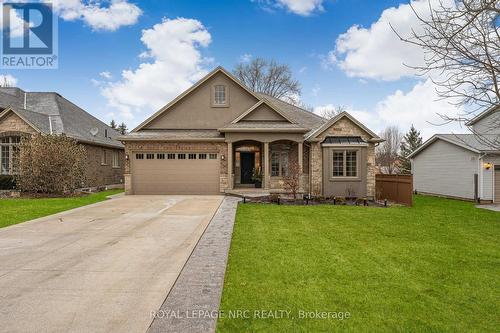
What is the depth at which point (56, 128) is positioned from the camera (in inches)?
709

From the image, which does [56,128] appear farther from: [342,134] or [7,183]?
[342,134]

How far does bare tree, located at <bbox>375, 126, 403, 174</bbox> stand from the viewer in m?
41.9

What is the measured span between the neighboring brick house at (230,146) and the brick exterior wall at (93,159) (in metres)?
5.07

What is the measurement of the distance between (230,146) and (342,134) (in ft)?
20.7

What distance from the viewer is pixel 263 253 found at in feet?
18.0

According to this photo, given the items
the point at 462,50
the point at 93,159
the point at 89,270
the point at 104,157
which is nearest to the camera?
the point at 462,50

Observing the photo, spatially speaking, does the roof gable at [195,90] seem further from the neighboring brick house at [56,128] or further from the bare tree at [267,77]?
the bare tree at [267,77]

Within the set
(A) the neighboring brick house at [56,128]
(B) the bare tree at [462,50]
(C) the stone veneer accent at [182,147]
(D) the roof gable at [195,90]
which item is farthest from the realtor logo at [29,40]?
(B) the bare tree at [462,50]

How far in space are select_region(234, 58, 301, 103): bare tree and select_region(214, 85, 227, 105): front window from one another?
21.2 metres

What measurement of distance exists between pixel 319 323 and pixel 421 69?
3911 millimetres

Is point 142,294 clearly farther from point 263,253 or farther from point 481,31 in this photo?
point 481,31

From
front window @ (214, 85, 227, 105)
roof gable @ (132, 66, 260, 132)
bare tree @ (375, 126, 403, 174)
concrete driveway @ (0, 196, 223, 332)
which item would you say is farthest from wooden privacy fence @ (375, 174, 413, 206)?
bare tree @ (375, 126, 403, 174)

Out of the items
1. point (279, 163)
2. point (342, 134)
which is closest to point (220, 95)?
point (279, 163)

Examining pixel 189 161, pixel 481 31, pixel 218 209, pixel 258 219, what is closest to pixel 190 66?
pixel 189 161
